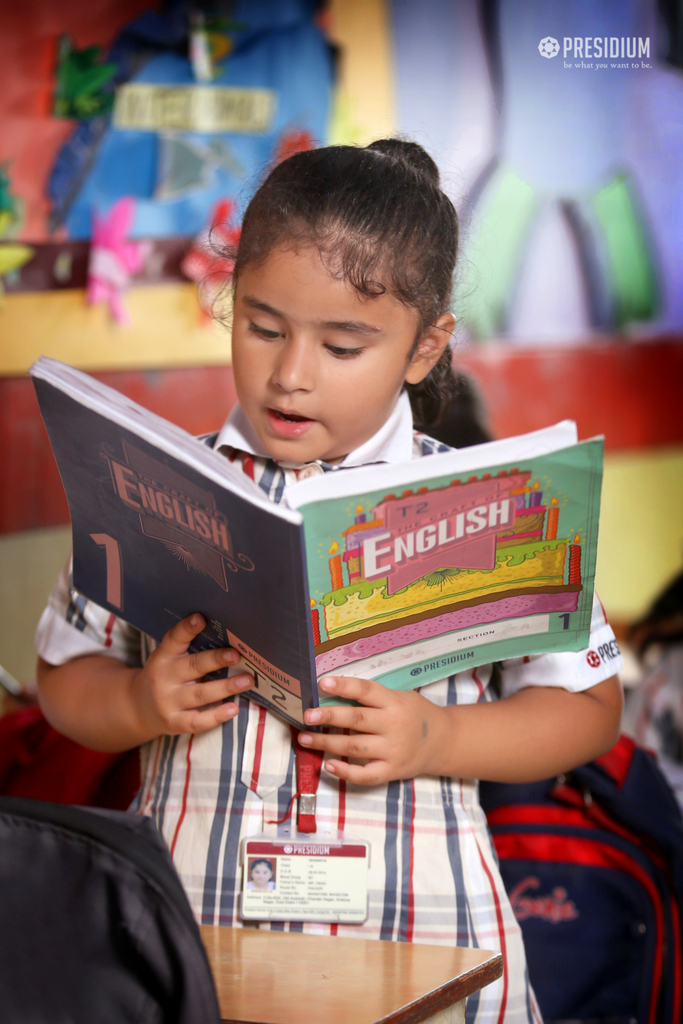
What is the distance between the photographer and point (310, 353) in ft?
2.26

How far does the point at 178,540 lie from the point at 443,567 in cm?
20

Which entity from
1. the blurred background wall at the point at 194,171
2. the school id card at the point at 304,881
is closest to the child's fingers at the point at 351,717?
the school id card at the point at 304,881

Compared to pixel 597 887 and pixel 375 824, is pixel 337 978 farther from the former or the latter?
pixel 597 887

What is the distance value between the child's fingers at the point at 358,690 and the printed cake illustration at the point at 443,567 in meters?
0.01

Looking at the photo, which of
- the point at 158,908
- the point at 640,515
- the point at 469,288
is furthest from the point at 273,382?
the point at 640,515

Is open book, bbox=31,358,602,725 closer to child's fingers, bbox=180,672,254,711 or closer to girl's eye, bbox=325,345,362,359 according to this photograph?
child's fingers, bbox=180,672,254,711

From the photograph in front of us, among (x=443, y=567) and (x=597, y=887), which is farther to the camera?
(x=597, y=887)

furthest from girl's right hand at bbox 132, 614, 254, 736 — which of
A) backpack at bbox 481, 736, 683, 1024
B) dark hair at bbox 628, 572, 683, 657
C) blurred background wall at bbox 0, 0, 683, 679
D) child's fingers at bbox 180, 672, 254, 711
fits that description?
dark hair at bbox 628, 572, 683, 657

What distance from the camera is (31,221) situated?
198 centimetres

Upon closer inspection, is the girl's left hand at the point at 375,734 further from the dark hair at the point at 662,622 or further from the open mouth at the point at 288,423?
the dark hair at the point at 662,622

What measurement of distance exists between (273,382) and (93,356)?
1496mm

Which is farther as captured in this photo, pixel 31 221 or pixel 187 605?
pixel 31 221

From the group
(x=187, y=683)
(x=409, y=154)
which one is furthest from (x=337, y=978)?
(x=409, y=154)

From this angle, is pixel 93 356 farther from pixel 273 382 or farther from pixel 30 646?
pixel 273 382
